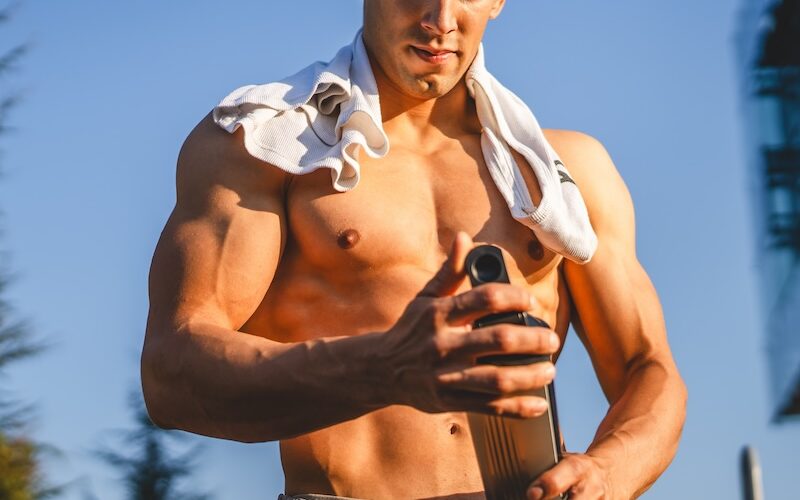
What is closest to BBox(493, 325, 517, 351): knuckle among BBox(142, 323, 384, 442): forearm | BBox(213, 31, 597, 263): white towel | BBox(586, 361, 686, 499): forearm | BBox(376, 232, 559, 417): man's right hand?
BBox(376, 232, 559, 417): man's right hand

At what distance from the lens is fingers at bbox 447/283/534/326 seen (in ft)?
Answer: 9.21

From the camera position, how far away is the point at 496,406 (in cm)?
287

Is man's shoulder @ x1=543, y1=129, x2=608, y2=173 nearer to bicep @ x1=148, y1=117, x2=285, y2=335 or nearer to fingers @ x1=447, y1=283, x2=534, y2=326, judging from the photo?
bicep @ x1=148, y1=117, x2=285, y2=335

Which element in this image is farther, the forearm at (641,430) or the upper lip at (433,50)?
the upper lip at (433,50)

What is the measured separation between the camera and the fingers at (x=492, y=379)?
2.82 m

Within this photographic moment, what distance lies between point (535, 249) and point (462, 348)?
1345 millimetres

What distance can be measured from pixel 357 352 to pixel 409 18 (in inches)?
51.9

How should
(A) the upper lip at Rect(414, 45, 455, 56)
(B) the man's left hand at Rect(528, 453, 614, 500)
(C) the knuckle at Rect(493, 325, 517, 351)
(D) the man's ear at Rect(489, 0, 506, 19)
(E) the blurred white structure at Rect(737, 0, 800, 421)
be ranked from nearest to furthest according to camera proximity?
1. (C) the knuckle at Rect(493, 325, 517, 351)
2. (B) the man's left hand at Rect(528, 453, 614, 500)
3. (A) the upper lip at Rect(414, 45, 455, 56)
4. (D) the man's ear at Rect(489, 0, 506, 19)
5. (E) the blurred white structure at Rect(737, 0, 800, 421)

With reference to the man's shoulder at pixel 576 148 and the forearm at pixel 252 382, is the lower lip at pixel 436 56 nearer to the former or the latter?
the man's shoulder at pixel 576 148

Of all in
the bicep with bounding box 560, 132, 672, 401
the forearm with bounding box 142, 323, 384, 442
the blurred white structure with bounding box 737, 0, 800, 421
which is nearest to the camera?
the forearm with bounding box 142, 323, 384, 442

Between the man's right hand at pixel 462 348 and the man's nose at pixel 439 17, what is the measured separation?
1261mm

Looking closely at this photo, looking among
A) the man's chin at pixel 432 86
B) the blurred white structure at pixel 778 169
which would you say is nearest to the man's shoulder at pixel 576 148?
the man's chin at pixel 432 86

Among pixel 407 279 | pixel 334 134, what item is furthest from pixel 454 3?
pixel 407 279

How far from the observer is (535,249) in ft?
13.6
